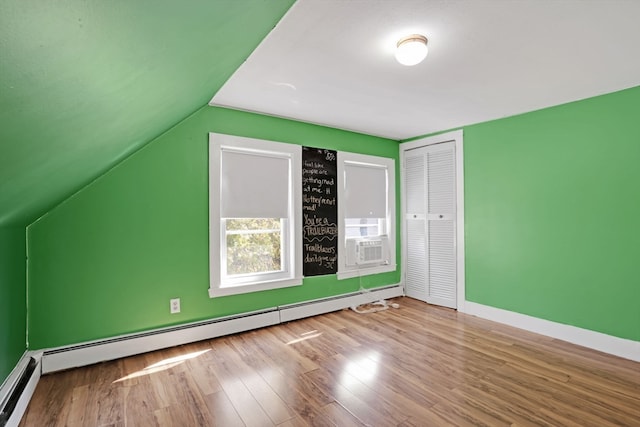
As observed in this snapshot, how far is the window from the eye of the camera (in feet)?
9.81

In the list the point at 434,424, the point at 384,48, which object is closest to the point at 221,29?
the point at 384,48

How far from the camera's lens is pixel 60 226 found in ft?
7.76

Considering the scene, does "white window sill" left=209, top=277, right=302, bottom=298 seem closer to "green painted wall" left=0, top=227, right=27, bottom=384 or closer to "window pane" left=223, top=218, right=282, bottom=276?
"window pane" left=223, top=218, right=282, bottom=276

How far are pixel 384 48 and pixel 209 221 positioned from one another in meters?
2.13

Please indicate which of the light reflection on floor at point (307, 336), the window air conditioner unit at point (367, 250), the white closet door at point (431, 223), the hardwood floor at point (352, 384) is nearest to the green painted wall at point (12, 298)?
the hardwood floor at point (352, 384)

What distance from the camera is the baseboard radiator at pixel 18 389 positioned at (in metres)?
1.67

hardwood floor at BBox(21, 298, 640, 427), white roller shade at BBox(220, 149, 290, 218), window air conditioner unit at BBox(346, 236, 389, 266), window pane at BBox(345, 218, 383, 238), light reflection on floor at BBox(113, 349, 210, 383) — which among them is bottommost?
hardwood floor at BBox(21, 298, 640, 427)

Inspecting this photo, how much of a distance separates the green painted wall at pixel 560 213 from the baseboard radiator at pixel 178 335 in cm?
182

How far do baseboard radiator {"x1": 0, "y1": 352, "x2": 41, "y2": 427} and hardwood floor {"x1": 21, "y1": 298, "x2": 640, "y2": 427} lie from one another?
0.24 feet

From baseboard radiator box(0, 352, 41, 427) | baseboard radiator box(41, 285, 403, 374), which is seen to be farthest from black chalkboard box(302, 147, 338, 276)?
baseboard radiator box(0, 352, 41, 427)

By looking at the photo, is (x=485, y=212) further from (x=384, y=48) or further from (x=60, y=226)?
(x=60, y=226)

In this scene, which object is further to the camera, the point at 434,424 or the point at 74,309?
the point at 74,309

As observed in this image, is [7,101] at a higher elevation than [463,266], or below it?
higher

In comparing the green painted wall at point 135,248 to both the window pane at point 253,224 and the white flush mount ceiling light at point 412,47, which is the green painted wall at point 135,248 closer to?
the window pane at point 253,224
